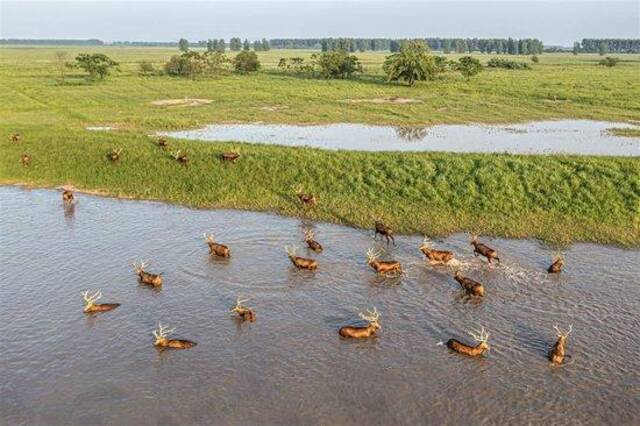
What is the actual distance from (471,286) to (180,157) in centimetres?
1919

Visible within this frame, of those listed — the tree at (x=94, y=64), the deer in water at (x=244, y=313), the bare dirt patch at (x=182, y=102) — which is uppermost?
the tree at (x=94, y=64)

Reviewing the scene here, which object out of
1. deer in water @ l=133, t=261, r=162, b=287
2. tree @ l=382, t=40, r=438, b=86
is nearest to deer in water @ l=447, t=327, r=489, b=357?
deer in water @ l=133, t=261, r=162, b=287

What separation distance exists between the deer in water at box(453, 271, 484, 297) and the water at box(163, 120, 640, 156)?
781 inches

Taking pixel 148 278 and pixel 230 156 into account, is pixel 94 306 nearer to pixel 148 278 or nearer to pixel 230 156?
pixel 148 278

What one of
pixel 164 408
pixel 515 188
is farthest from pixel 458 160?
pixel 164 408

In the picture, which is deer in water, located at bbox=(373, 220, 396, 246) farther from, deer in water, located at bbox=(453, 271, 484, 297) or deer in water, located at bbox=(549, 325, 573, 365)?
deer in water, located at bbox=(549, 325, 573, 365)

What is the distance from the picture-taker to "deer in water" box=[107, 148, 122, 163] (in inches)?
1324

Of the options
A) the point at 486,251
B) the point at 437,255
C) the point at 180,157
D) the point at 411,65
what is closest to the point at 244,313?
the point at 437,255

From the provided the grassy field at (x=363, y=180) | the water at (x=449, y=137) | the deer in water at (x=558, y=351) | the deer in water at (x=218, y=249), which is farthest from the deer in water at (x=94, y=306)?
the water at (x=449, y=137)

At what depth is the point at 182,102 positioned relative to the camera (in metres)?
66.0

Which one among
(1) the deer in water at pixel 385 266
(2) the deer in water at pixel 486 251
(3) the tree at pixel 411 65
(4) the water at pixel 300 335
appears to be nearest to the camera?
(4) the water at pixel 300 335

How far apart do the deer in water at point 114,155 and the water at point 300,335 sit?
9169 mm

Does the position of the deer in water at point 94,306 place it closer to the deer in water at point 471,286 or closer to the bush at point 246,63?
the deer in water at point 471,286

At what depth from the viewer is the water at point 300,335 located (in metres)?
13.7
